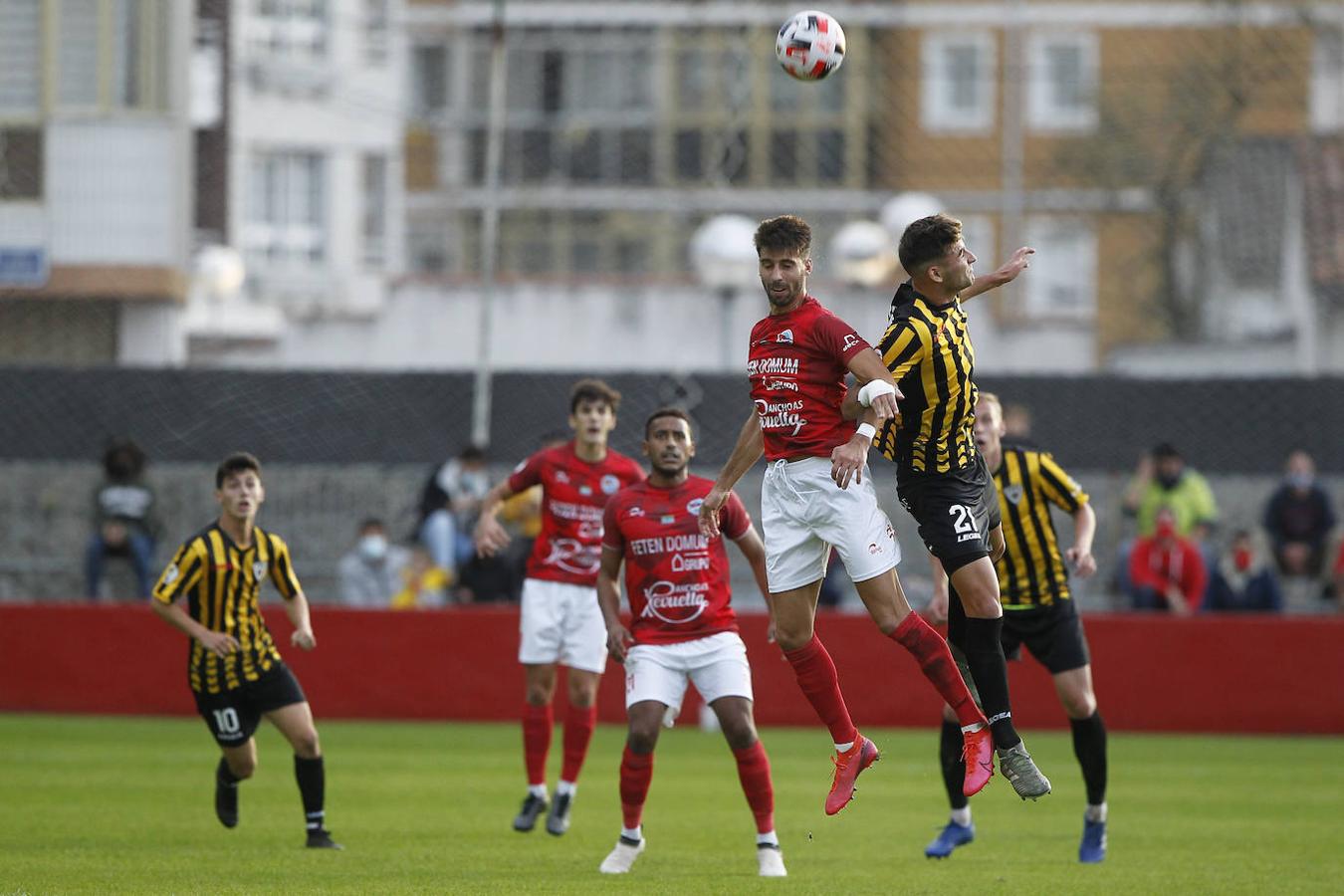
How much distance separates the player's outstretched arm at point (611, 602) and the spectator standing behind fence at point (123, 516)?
8.80 meters

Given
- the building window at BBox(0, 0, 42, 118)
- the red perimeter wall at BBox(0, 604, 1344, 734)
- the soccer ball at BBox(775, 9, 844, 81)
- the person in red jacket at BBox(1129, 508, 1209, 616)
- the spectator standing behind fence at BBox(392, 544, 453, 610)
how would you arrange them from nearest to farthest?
the soccer ball at BBox(775, 9, 844, 81)
the red perimeter wall at BBox(0, 604, 1344, 734)
the person in red jacket at BBox(1129, 508, 1209, 616)
the spectator standing behind fence at BBox(392, 544, 453, 610)
the building window at BBox(0, 0, 42, 118)

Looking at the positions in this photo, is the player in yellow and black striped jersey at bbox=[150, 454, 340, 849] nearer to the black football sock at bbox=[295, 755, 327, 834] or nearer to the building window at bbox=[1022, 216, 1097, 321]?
the black football sock at bbox=[295, 755, 327, 834]

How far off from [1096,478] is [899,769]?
4.38m

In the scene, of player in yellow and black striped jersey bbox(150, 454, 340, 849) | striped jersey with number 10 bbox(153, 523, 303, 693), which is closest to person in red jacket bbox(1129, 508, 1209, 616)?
player in yellow and black striped jersey bbox(150, 454, 340, 849)

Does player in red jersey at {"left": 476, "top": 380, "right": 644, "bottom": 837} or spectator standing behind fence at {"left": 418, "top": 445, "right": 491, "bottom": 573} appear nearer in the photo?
player in red jersey at {"left": 476, "top": 380, "right": 644, "bottom": 837}

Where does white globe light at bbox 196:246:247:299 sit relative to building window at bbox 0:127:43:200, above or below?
below

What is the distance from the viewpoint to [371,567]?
757 inches

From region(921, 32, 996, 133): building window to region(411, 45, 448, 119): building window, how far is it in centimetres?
1138

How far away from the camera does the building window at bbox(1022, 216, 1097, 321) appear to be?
27.5 metres

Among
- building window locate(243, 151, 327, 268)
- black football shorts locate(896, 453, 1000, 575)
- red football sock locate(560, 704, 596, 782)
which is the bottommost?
red football sock locate(560, 704, 596, 782)

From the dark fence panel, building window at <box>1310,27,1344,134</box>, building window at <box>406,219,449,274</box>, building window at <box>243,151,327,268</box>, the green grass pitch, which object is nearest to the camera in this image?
the green grass pitch

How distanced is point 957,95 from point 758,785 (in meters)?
15.7

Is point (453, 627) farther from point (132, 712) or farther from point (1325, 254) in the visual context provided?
point (1325, 254)

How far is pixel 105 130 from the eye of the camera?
863 inches
